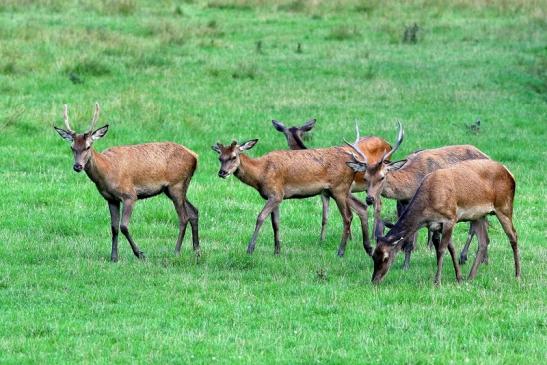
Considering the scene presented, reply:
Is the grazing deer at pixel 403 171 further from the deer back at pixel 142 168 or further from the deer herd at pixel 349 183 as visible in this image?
the deer back at pixel 142 168

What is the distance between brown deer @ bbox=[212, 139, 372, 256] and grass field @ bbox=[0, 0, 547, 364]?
484 millimetres

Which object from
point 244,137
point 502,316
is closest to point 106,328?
point 502,316

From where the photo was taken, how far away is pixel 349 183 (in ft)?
43.0

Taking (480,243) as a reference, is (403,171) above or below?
above

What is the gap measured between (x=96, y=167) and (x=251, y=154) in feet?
17.6

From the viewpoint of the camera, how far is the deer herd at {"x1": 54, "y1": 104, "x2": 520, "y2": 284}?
11.3m

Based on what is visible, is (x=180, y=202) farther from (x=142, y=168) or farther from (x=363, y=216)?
(x=363, y=216)

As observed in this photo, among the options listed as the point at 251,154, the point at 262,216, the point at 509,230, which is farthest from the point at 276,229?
the point at 251,154

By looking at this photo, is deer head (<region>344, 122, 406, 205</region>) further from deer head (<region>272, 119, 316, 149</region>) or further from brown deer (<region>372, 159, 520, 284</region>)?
deer head (<region>272, 119, 316, 149</region>)

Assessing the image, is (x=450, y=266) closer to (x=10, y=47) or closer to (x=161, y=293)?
(x=161, y=293)

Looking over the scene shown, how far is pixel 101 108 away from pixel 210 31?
8659 mm

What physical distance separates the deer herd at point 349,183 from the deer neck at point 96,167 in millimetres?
11

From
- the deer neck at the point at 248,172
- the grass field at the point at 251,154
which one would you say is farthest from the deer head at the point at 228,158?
the grass field at the point at 251,154

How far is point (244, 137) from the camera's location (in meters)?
18.0
